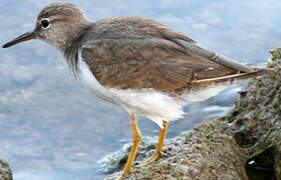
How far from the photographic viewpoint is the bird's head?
6.63 meters

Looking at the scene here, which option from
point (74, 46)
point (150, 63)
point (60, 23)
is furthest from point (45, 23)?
point (150, 63)

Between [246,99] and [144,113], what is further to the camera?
[246,99]

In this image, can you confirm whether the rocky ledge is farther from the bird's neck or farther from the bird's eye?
the bird's eye

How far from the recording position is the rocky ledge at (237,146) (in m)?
5.81

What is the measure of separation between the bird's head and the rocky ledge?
6.35 feet

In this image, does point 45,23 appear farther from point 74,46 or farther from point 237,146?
→ point 237,146

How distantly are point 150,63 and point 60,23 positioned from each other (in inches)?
64.0

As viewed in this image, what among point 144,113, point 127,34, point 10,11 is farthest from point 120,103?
point 10,11

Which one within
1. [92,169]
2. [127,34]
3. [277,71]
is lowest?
[92,169]

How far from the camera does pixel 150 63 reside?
19.0 feet

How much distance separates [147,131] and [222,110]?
1493 mm

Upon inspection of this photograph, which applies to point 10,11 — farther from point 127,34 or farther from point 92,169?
point 127,34

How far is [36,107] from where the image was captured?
1004 cm

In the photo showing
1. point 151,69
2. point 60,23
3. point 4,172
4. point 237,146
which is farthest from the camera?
point 60,23
